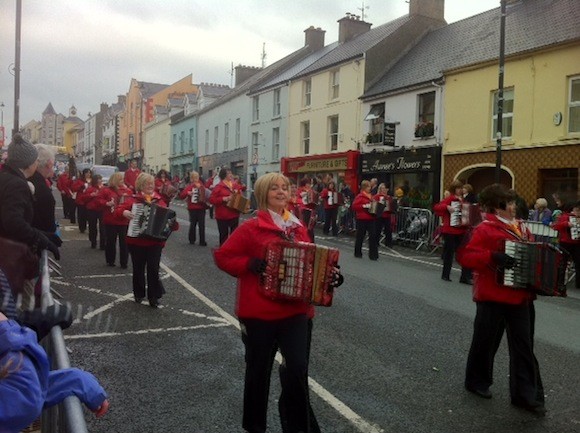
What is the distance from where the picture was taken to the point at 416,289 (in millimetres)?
10031

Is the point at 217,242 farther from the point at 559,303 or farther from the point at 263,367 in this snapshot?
the point at 263,367

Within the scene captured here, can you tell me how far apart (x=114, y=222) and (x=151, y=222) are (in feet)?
11.9

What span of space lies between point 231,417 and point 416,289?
6241 millimetres

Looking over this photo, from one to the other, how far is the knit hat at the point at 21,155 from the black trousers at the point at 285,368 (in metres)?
2.42

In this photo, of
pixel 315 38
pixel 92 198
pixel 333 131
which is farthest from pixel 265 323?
pixel 315 38

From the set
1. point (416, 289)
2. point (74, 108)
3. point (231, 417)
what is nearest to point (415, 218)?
point (416, 289)

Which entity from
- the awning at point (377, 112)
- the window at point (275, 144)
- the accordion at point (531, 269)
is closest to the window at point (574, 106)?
the awning at point (377, 112)

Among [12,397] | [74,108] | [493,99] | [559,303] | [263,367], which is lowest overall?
[559,303]

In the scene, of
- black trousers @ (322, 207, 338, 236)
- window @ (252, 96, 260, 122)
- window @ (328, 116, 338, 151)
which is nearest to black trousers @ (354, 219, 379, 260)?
black trousers @ (322, 207, 338, 236)

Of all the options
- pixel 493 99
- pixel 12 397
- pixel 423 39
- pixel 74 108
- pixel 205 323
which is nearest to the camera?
pixel 12 397

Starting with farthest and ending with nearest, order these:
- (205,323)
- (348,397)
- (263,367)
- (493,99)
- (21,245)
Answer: (493,99) → (205,323) → (348,397) → (21,245) → (263,367)

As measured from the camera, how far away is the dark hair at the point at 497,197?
16.2ft

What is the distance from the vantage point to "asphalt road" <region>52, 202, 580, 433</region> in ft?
14.5

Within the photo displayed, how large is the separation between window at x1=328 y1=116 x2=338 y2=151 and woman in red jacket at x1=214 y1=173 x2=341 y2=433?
86.3 ft
